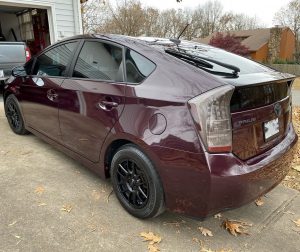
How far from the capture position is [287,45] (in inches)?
1419

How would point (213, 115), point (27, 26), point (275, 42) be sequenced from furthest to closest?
point (275, 42) < point (27, 26) < point (213, 115)

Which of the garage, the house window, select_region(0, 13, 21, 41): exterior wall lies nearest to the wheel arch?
the garage

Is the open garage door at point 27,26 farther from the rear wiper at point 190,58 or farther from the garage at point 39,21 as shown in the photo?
the rear wiper at point 190,58

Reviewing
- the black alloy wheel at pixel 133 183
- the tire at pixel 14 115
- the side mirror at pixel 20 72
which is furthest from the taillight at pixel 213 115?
the tire at pixel 14 115

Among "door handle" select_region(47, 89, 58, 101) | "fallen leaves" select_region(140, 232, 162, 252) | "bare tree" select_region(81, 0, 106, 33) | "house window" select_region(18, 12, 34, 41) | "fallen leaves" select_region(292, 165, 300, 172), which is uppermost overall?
"bare tree" select_region(81, 0, 106, 33)

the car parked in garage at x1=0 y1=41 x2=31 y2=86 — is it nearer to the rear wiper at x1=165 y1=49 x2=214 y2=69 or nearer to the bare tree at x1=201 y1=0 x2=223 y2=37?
the rear wiper at x1=165 y1=49 x2=214 y2=69

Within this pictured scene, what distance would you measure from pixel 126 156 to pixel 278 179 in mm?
1309

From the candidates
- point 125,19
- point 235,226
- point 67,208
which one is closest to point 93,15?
point 125,19

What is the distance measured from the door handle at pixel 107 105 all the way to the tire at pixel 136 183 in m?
0.36

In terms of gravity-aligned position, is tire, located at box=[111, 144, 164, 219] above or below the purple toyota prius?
below

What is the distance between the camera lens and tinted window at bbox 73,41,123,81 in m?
2.92

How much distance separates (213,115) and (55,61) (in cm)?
228

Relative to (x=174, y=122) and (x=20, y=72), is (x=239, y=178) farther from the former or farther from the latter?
(x=20, y=72)

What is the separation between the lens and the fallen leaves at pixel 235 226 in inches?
110
